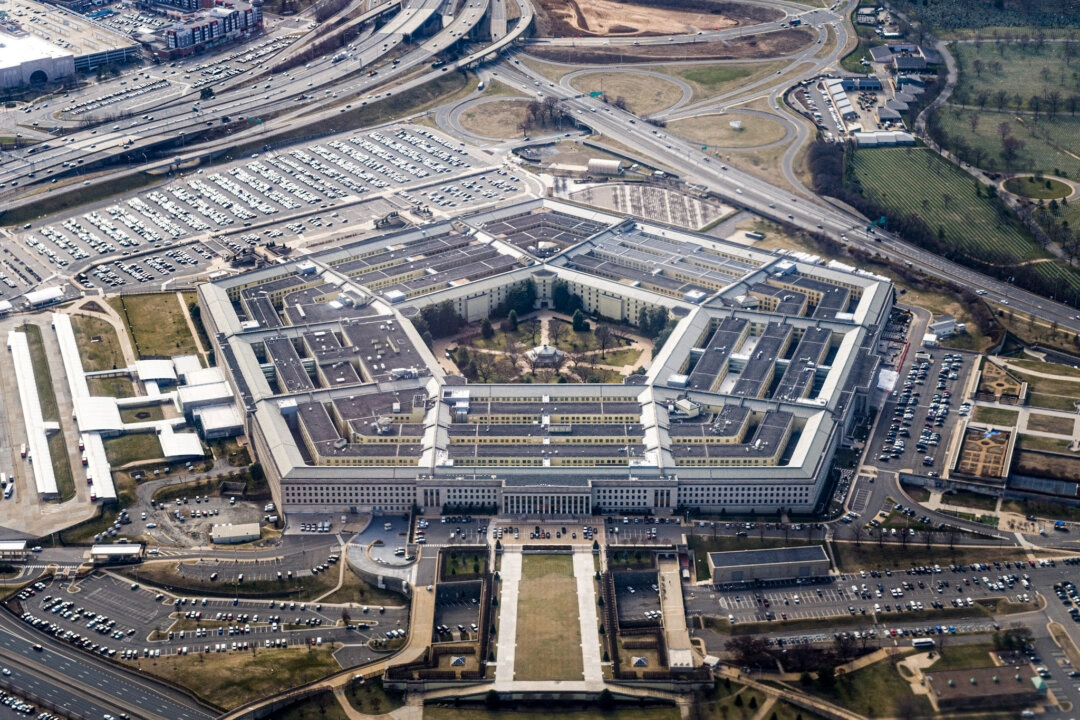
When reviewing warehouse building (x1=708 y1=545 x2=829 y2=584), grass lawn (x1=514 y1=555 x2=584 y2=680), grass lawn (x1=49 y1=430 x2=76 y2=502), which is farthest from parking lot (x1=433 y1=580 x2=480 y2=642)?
grass lawn (x1=49 y1=430 x2=76 y2=502)

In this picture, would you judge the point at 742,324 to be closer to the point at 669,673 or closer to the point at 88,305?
the point at 669,673

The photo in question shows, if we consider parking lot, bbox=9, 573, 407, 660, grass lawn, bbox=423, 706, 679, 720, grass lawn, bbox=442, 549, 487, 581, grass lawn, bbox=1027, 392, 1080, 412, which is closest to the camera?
grass lawn, bbox=423, 706, 679, 720

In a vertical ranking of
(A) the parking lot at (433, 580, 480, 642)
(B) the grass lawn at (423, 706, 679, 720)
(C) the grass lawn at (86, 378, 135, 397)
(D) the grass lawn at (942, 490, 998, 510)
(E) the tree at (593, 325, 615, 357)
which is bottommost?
(B) the grass lawn at (423, 706, 679, 720)

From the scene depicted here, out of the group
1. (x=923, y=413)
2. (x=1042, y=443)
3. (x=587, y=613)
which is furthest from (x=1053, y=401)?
(x=587, y=613)

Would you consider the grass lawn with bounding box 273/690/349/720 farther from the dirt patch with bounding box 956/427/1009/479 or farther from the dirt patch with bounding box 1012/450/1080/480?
the dirt patch with bounding box 1012/450/1080/480

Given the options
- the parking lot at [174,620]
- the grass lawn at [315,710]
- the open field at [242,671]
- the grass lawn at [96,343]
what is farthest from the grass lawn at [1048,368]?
the grass lawn at [96,343]

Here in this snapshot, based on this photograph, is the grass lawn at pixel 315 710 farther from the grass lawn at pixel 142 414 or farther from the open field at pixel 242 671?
the grass lawn at pixel 142 414

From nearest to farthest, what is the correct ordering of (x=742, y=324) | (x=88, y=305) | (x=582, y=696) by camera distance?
1. (x=582, y=696)
2. (x=742, y=324)
3. (x=88, y=305)

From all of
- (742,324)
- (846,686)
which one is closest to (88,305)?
(742,324)
